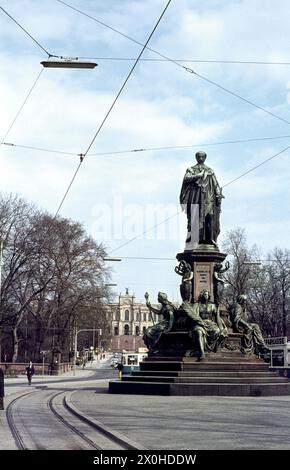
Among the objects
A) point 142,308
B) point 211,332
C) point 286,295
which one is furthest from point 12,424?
point 142,308

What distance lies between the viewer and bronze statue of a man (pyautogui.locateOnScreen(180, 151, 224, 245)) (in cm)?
3091

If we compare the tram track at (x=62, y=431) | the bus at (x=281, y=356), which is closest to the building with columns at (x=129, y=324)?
the bus at (x=281, y=356)

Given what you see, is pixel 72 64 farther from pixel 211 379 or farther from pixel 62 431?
pixel 211 379

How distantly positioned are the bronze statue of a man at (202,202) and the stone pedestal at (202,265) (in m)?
0.96

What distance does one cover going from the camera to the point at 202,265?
29.8 meters

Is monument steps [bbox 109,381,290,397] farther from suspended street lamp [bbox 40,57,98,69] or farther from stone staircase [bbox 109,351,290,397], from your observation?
suspended street lamp [bbox 40,57,98,69]

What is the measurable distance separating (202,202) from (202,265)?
3004mm

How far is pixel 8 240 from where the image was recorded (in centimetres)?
5725

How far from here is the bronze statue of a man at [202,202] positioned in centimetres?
3091

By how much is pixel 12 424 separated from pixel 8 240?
42.3 metres

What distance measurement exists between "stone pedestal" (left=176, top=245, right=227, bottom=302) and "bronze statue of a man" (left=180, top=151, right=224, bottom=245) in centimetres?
96

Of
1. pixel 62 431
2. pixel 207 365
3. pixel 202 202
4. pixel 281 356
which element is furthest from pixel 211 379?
pixel 281 356

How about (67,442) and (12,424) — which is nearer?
(67,442)
